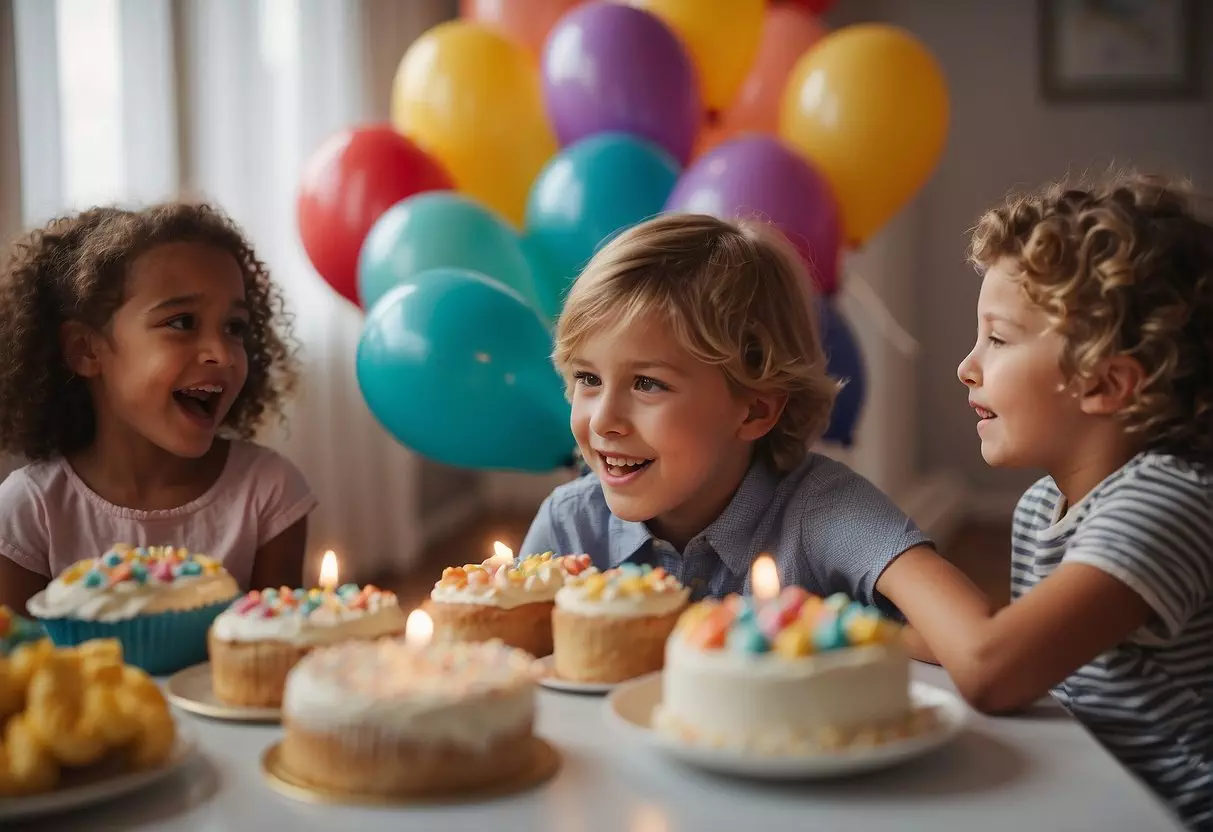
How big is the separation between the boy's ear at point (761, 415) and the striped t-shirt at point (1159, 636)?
0.42 m

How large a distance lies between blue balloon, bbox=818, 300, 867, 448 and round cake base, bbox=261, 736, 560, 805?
198 centimetres

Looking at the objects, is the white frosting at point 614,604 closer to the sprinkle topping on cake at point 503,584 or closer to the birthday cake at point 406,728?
the sprinkle topping on cake at point 503,584

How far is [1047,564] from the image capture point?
1.36 metres

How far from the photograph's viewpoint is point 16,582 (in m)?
1.72

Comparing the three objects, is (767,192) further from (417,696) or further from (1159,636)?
(417,696)

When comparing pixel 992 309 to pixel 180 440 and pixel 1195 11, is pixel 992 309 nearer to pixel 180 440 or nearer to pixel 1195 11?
pixel 180 440

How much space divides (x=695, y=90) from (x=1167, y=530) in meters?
2.03

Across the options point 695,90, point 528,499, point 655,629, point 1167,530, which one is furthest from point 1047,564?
point 528,499

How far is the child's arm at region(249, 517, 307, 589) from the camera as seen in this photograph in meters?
1.84

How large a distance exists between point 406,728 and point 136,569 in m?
0.49

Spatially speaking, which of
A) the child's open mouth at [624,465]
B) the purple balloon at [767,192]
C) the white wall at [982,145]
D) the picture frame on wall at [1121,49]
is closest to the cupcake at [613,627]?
the child's open mouth at [624,465]

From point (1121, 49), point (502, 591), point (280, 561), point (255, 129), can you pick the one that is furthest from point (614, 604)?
point (1121, 49)

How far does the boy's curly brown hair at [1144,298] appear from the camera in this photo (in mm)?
1255

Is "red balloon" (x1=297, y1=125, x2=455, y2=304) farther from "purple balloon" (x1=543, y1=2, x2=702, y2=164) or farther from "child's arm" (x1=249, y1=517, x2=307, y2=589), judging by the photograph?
"child's arm" (x1=249, y1=517, x2=307, y2=589)
